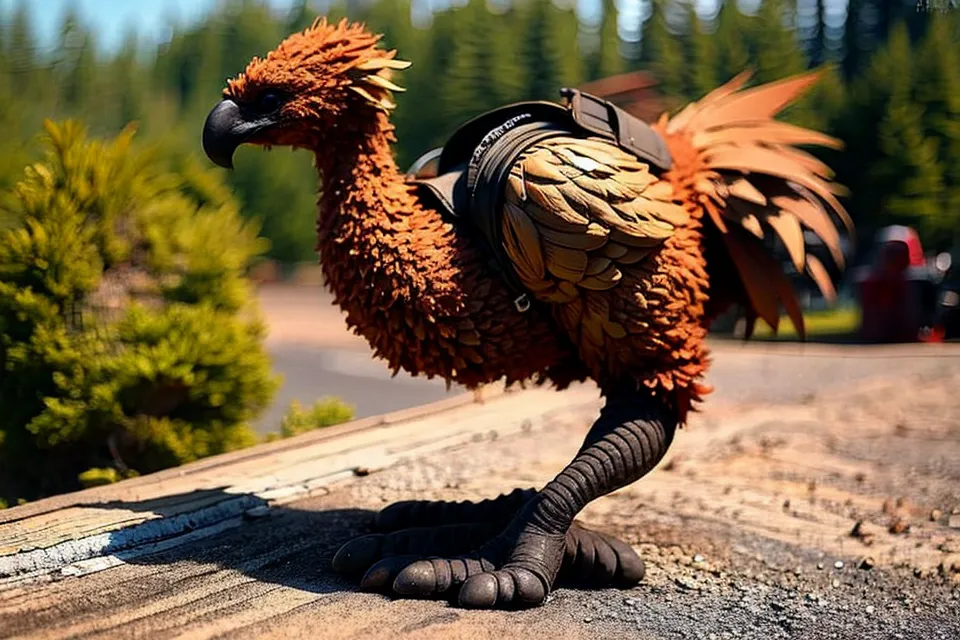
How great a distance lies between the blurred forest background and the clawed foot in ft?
10.5

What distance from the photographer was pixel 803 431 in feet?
25.2

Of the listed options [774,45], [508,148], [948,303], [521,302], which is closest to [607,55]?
[774,45]

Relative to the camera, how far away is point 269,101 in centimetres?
370

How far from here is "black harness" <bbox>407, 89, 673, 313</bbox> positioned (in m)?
3.76

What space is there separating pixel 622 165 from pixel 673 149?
0.50 metres

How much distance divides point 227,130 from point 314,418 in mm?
4451

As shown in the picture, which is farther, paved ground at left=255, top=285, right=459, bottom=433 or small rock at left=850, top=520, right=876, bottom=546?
paved ground at left=255, top=285, right=459, bottom=433

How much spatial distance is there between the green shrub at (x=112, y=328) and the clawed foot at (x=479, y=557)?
227 cm

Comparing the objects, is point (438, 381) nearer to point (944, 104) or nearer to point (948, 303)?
point (944, 104)

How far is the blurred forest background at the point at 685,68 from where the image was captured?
10.6 metres

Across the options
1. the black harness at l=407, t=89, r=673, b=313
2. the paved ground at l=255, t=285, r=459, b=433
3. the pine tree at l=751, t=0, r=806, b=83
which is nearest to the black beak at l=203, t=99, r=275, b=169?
the black harness at l=407, t=89, r=673, b=313

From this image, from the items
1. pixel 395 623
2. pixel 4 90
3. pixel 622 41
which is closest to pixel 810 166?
pixel 395 623

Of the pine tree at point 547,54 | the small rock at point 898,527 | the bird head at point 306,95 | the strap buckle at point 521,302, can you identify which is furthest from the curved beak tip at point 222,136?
the pine tree at point 547,54

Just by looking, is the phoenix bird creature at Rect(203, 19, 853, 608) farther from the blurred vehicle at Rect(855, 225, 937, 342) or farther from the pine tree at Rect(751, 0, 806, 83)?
the blurred vehicle at Rect(855, 225, 937, 342)
